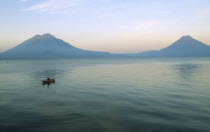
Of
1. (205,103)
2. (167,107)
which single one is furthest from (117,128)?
(205,103)

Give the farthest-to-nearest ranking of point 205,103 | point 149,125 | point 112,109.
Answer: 1. point 205,103
2. point 112,109
3. point 149,125

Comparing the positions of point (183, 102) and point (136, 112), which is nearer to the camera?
point (136, 112)

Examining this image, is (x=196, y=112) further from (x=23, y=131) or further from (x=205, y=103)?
(x=23, y=131)

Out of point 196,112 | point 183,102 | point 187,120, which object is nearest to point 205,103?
point 183,102

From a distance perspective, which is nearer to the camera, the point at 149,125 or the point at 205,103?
the point at 149,125

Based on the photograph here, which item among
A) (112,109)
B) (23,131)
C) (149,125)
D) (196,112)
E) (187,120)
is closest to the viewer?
(23,131)

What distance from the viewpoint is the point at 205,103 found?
21.1 metres

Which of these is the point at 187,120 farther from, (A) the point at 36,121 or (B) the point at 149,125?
(A) the point at 36,121

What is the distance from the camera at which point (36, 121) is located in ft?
51.1

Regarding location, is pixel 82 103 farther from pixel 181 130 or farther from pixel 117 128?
pixel 181 130

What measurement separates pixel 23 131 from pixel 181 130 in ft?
40.6

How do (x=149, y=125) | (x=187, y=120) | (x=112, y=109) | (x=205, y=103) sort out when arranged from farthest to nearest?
(x=205, y=103) < (x=112, y=109) < (x=187, y=120) < (x=149, y=125)

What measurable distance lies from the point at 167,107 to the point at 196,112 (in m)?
2.93

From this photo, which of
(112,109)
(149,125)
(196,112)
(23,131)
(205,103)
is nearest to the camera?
(23,131)
